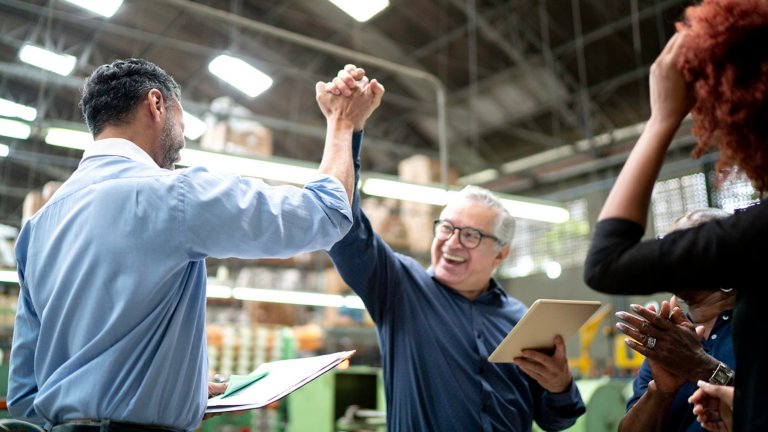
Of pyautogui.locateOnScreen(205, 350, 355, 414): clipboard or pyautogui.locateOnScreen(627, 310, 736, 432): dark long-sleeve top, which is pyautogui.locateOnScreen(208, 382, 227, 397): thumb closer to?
pyautogui.locateOnScreen(205, 350, 355, 414): clipboard

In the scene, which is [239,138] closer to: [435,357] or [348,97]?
[435,357]

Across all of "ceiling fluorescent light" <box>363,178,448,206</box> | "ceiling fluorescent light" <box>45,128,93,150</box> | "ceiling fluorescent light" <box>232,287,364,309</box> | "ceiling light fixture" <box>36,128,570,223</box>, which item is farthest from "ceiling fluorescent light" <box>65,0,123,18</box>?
"ceiling fluorescent light" <box>232,287,364,309</box>

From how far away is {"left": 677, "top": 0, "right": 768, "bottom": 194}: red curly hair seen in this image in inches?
42.5

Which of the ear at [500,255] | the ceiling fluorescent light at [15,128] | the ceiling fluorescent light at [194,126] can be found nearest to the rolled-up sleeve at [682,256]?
the ear at [500,255]

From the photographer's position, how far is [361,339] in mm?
11492

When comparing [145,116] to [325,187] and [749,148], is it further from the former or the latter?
[749,148]

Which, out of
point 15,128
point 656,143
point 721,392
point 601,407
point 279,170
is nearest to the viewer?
point 656,143

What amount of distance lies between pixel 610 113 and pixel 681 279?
13.1 metres

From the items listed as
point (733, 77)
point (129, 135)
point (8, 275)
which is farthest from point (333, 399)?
point (733, 77)

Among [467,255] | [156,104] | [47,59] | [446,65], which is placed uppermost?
[446,65]

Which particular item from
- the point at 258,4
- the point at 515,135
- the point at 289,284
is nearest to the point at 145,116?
the point at 289,284

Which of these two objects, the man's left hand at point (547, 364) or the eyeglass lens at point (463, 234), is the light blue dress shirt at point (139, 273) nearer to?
the man's left hand at point (547, 364)

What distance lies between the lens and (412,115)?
15266 mm

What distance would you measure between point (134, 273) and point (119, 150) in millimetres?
313
